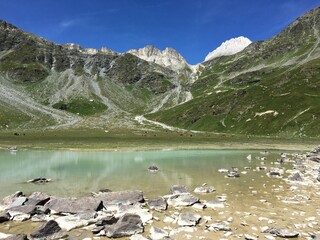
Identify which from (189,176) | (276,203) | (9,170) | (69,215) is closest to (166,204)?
(69,215)

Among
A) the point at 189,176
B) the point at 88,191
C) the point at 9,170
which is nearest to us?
the point at 88,191

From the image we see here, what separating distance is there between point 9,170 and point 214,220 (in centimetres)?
3243

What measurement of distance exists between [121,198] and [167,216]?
16.1ft

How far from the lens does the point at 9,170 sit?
41562 millimetres

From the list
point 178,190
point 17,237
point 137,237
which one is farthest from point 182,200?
point 17,237

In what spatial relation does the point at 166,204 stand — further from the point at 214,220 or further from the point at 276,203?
the point at 276,203

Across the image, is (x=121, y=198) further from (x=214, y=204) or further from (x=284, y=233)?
(x=284, y=233)

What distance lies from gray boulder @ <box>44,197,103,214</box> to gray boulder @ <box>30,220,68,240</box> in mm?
3705

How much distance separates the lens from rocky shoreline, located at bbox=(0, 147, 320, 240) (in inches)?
667

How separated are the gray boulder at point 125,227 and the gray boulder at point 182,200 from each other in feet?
19.7

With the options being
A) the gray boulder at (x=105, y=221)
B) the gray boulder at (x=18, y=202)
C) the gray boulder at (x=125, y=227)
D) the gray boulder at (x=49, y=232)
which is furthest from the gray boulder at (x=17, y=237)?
the gray boulder at (x=18, y=202)

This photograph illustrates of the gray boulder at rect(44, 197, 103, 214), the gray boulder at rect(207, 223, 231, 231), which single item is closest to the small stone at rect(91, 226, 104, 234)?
the gray boulder at rect(44, 197, 103, 214)

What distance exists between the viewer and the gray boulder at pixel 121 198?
2320 centimetres

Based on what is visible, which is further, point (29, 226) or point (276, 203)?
point (276, 203)
